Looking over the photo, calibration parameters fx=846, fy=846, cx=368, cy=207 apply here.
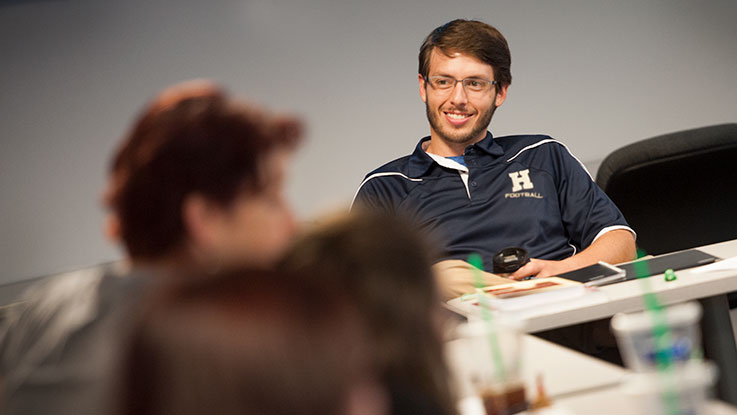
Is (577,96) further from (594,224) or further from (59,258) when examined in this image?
(59,258)

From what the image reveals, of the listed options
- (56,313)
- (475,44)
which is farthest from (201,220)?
(475,44)

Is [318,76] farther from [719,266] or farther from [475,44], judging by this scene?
[719,266]

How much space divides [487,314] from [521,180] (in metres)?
1.15

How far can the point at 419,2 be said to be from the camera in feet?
12.4

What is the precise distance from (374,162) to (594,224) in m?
1.40

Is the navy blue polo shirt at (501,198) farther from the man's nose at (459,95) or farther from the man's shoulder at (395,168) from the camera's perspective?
the man's nose at (459,95)

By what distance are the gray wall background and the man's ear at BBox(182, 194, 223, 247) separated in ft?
8.60

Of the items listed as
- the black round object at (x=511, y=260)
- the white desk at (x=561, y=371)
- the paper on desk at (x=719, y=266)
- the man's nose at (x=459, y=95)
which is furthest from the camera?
the man's nose at (x=459, y=95)

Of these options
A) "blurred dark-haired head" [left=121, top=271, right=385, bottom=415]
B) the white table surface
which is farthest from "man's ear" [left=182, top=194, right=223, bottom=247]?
the white table surface

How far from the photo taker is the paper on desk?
1.87m

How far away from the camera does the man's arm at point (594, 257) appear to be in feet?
7.43

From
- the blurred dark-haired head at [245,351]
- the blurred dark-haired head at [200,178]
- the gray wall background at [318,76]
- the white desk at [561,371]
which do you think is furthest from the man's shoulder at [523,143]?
the blurred dark-haired head at [245,351]

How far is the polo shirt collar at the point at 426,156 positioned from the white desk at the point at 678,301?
0.84 m

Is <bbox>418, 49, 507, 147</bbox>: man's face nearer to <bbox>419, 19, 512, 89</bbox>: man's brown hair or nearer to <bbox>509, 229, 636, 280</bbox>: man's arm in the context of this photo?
<bbox>419, 19, 512, 89</bbox>: man's brown hair
